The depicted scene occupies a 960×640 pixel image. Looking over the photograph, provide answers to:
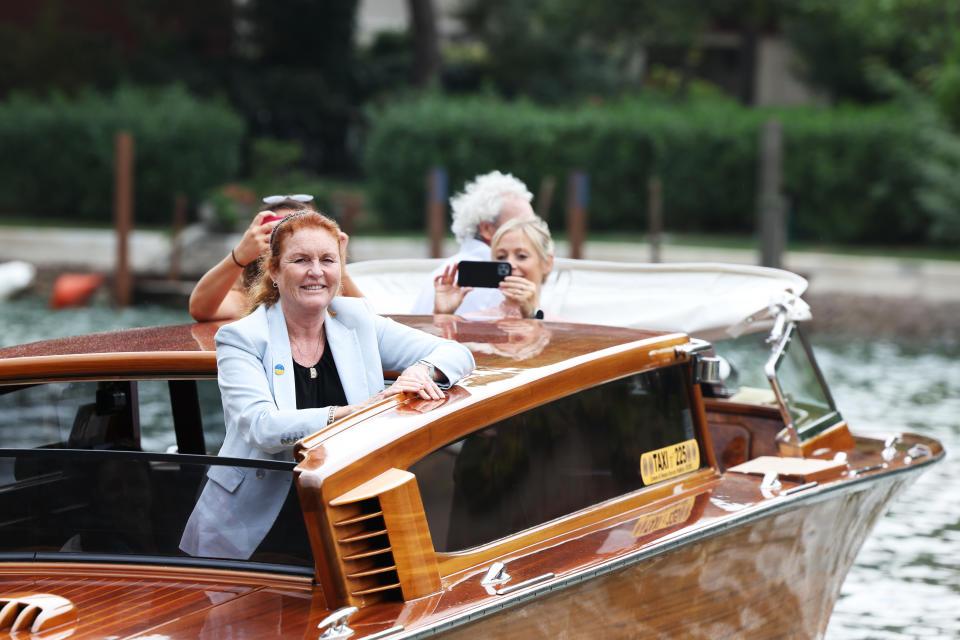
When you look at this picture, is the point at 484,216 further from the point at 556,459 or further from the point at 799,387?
the point at 556,459

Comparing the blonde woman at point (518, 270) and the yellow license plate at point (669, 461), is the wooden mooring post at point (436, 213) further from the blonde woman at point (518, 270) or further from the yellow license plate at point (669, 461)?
the yellow license plate at point (669, 461)

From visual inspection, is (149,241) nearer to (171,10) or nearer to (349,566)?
(171,10)

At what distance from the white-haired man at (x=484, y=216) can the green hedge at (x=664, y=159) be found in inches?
706

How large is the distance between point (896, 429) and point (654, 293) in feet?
17.7

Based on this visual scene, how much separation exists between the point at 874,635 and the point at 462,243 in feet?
8.63

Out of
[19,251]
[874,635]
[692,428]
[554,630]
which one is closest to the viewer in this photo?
[554,630]

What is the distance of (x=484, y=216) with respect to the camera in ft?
17.7

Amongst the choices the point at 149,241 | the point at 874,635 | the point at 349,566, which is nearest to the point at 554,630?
the point at 349,566

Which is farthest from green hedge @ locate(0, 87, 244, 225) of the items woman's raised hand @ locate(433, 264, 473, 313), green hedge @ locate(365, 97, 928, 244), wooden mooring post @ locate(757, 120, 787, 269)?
woman's raised hand @ locate(433, 264, 473, 313)

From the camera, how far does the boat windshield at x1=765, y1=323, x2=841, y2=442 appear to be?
490 cm

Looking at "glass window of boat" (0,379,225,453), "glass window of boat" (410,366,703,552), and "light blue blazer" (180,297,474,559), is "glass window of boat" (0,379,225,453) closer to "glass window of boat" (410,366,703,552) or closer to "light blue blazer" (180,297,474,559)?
"light blue blazer" (180,297,474,559)

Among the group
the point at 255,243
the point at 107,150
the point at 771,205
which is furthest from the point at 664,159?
the point at 255,243

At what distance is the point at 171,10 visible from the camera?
29.9 metres

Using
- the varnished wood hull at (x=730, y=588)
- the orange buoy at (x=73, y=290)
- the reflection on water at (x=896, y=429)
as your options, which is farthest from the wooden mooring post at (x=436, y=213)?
the varnished wood hull at (x=730, y=588)
